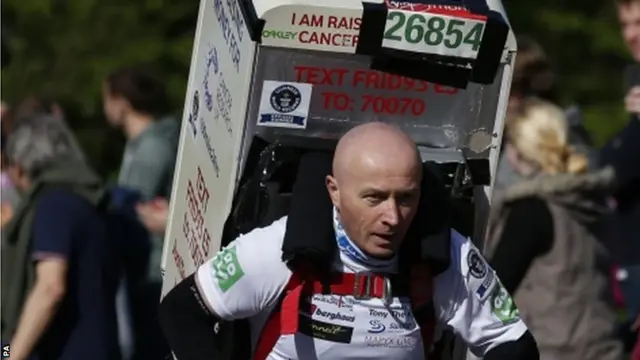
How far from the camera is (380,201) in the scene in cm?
448

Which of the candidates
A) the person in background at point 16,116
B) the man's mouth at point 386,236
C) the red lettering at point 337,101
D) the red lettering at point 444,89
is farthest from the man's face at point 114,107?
the man's mouth at point 386,236

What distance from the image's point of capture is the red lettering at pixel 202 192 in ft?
17.3

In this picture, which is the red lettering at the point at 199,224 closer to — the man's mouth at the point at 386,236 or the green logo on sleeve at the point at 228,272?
the green logo on sleeve at the point at 228,272

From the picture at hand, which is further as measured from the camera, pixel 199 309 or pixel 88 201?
pixel 88 201

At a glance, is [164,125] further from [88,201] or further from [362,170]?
[362,170]

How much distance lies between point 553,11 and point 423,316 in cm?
998

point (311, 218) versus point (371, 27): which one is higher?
point (371, 27)

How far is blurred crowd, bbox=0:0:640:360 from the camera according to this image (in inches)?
239

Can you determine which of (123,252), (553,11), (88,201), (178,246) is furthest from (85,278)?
(553,11)

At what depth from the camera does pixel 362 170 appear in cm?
448

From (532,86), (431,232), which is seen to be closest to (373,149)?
(431,232)

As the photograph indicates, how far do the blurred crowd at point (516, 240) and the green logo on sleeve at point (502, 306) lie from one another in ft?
3.40

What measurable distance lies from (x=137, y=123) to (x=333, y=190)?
13.1 feet

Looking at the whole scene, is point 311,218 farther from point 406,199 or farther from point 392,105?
point 392,105
